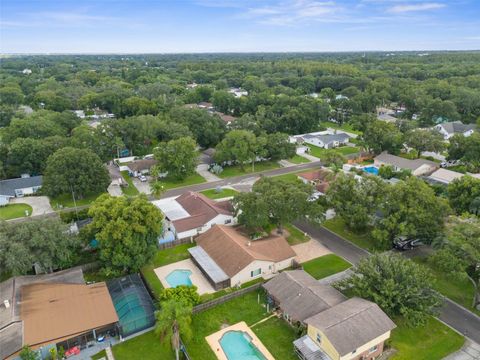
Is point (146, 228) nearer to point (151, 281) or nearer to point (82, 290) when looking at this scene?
point (151, 281)

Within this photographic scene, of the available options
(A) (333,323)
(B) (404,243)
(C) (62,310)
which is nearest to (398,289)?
(A) (333,323)

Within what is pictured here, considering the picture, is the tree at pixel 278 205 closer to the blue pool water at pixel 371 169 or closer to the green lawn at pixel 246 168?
the green lawn at pixel 246 168

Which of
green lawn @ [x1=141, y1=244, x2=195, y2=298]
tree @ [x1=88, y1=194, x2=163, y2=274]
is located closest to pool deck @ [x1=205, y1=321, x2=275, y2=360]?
green lawn @ [x1=141, y1=244, x2=195, y2=298]

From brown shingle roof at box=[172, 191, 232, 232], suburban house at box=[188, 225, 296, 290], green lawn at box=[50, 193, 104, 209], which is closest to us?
suburban house at box=[188, 225, 296, 290]

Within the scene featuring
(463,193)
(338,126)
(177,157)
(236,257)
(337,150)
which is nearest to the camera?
(236,257)

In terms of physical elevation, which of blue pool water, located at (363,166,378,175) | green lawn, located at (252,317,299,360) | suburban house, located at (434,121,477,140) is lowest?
green lawn, located at (252,317,299,360)

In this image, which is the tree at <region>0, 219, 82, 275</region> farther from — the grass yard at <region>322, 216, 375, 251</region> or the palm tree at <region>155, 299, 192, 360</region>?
the grass yard at <region>322, 216, 375, 251</region>

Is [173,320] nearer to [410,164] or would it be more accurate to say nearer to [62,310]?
[62,310]
